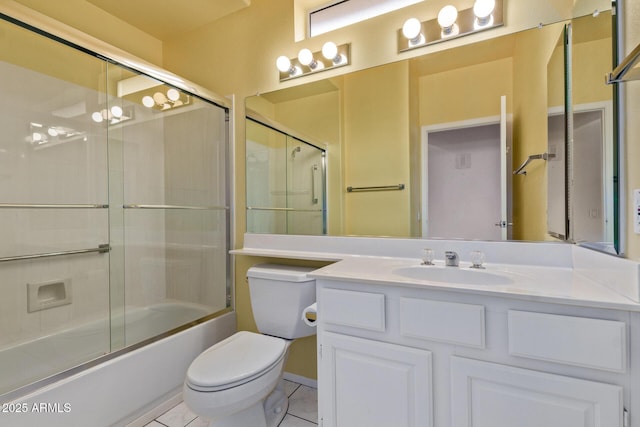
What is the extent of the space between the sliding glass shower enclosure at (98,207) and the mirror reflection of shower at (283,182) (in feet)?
0.71

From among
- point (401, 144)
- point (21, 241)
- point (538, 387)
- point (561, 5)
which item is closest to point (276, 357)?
point (538, 387)

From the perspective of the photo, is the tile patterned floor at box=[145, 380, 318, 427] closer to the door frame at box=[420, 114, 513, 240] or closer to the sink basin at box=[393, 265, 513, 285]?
the sink basin at box=[393, 265, 513, 285]

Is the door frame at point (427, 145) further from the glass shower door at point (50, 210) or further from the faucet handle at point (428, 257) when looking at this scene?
the glass shower door at point (50, 210)

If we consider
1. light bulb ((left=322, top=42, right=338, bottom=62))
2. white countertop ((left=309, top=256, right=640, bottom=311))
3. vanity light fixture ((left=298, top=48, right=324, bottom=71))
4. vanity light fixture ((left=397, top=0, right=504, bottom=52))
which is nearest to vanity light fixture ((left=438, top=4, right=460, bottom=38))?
vanity light fixture ((left=397, top=0, right=504, bottom=52))

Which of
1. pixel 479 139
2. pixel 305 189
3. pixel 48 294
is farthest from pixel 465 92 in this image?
pixel 48 294

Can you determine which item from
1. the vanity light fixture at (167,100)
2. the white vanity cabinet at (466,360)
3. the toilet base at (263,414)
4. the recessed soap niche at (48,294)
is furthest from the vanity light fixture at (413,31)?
the recessed soap niche at (48,294)

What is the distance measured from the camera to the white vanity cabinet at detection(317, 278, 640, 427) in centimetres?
79

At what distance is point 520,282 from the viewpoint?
3.38 feet

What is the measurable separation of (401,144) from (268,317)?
3.93 feet

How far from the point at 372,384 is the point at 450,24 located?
1.67m

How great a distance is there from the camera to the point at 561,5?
1.29 metres

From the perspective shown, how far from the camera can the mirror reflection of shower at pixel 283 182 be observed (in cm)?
187

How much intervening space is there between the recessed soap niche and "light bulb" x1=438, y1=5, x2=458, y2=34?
8.39 feet

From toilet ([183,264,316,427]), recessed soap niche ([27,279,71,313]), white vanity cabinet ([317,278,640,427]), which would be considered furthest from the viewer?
recessed soap niche ([27,279,71,313])
